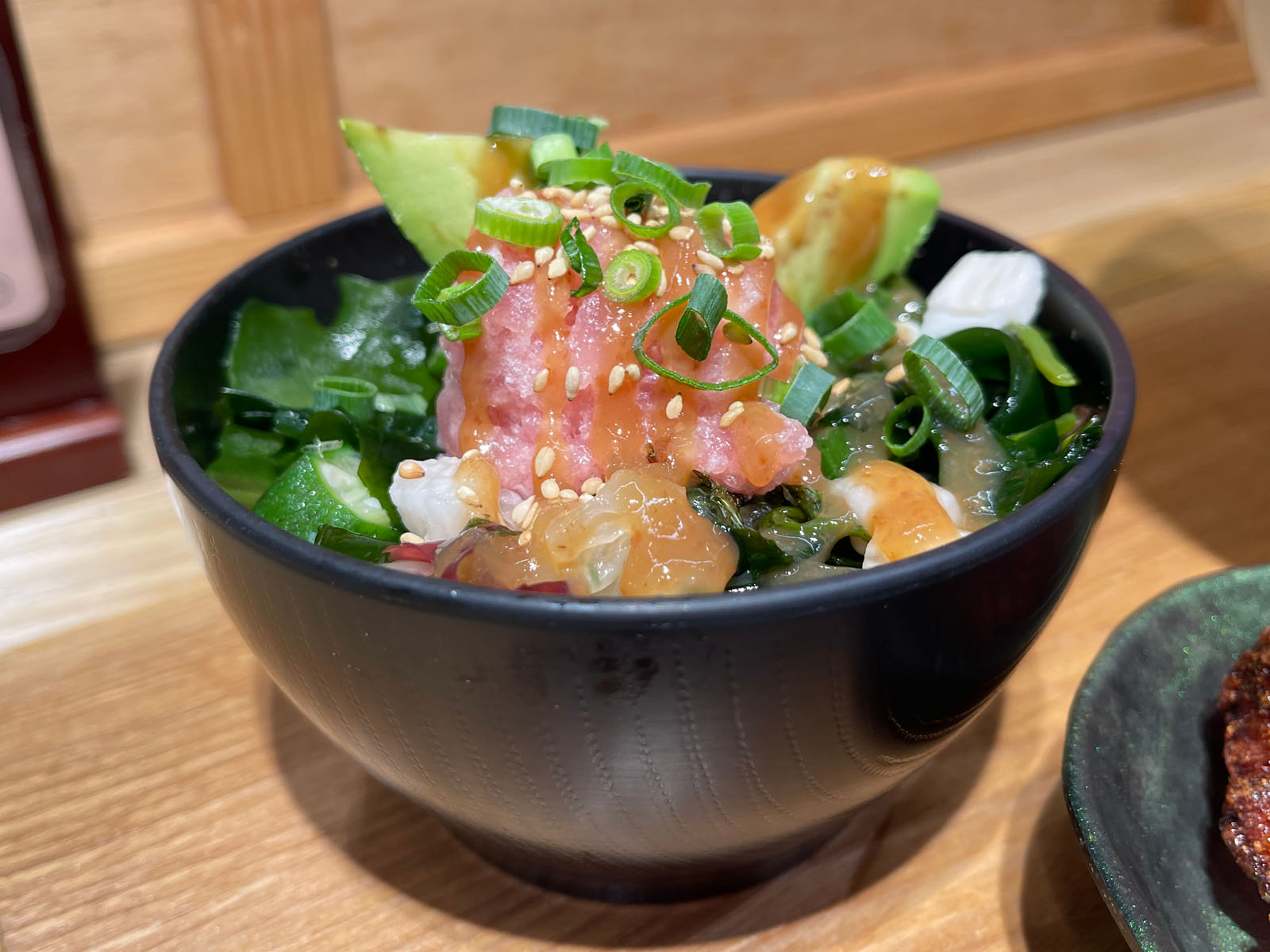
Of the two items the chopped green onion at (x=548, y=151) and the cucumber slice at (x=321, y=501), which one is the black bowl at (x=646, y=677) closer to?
the cucumber slice at (x=321, y=501)

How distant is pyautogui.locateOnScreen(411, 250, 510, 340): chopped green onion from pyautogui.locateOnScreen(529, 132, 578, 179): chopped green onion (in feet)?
0.61

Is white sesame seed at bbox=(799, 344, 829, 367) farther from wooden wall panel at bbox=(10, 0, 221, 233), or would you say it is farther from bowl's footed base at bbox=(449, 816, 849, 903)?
wooden wall panel at bbox=(10, 0, 221, 233)

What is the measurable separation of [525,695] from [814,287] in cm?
69

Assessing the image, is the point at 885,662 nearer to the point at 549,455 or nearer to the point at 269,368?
the point at 549,455

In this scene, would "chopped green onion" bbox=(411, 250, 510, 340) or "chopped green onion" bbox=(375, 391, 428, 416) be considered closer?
"chopped green onion" bbox=(411, 250, 510, 340)

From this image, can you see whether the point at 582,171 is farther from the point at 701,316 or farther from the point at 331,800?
the point at 331,800

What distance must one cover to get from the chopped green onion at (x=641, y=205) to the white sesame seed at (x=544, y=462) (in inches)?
8.8

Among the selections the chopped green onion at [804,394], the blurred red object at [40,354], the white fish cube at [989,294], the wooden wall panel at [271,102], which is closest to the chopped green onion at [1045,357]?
the white fish cube at [989,294]

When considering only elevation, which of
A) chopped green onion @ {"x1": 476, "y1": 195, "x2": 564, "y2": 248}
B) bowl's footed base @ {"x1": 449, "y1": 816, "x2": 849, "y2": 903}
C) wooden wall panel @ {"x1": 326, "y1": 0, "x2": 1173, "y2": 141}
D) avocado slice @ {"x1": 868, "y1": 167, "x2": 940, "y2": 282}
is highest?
chopped green onion @ {"x1": 476, "y1": 195, "x2": 564, "y2": 248}

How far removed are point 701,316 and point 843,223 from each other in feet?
1.18

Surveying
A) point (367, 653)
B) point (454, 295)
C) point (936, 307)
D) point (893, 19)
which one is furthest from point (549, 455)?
point (893, 19)

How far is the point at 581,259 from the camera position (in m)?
0.98

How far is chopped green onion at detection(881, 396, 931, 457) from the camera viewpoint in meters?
1.04

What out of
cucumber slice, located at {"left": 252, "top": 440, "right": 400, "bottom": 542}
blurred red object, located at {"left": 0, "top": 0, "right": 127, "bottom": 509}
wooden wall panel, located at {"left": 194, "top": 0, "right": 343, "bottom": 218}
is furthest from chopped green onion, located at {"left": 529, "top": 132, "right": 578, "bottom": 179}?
wooden wall panel, located at {"left": 194, "top": 0, "right": 343, "bottom": 218}
